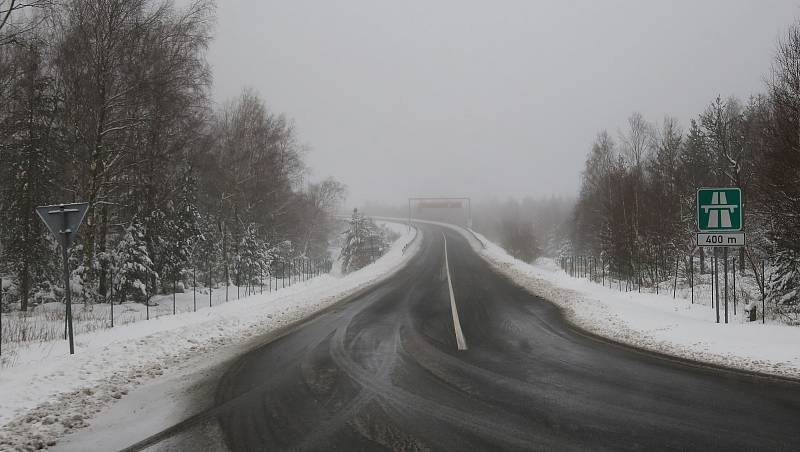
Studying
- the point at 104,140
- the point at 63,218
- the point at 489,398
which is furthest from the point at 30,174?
the point at 489,398

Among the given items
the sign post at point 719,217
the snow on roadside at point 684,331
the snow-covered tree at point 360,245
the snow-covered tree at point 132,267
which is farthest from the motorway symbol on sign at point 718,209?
the snow-covered tree at point 360,245

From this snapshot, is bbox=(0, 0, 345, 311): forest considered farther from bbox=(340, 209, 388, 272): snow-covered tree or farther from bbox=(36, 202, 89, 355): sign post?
bbox=(340, 209, 388, 272): snow-covered tree

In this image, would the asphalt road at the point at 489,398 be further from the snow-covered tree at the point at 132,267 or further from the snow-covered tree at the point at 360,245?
the snow-covered tree at the point at 360,245

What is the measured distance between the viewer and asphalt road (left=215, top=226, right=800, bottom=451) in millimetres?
4090

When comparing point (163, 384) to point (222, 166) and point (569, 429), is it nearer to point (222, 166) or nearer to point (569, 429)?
point (569, 429)

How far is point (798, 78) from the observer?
11578 mm

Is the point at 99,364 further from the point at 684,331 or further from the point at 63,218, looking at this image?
the point at 684,331

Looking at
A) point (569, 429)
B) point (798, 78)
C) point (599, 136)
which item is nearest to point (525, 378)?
point (569, 429)

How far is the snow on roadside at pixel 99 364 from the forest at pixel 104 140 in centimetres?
600

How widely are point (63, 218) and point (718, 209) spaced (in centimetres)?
1326

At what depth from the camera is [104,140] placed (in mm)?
16766

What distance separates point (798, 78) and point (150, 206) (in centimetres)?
2350

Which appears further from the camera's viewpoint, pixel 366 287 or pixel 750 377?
pixel 366 287

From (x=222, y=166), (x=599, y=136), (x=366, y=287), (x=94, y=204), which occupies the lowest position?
(x=366, y=287)
